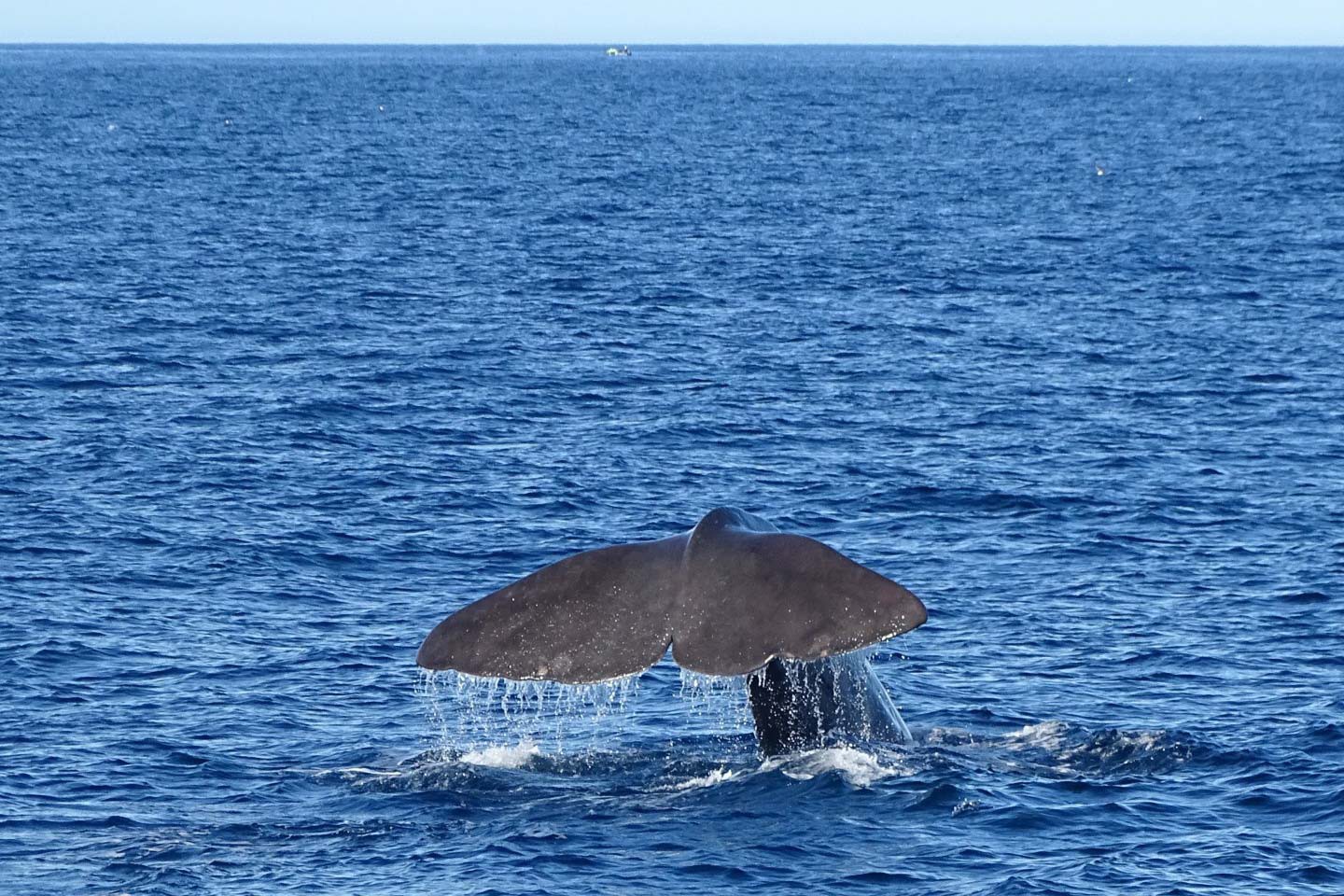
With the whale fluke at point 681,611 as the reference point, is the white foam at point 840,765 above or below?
below

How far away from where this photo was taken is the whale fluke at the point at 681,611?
41.1 feet

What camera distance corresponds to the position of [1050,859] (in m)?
17.6

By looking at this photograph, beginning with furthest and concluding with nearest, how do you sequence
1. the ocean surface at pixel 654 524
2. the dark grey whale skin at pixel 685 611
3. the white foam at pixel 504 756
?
the white foam at pixel 504 756, the ocean surface at pixel 654 524, the dark grey whale skin at pixel 685 611

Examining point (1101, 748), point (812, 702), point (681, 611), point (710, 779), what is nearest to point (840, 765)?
point (812, 702)

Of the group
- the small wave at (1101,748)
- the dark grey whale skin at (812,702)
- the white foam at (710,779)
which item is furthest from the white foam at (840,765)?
the small wave at (1101,748)

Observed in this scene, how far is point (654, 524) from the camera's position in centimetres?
3048

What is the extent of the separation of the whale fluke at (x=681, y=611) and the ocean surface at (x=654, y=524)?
386cm

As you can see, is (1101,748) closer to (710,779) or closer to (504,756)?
(710,779)

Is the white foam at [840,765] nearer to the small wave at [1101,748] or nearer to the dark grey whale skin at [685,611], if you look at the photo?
the small wave at [1101,748]

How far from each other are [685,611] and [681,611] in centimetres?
3

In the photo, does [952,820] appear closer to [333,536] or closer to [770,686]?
[770,686]

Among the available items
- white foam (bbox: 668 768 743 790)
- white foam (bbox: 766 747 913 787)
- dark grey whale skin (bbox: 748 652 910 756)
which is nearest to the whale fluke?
Answer: dark grey whale skin (bbox: 748 652 910 756)

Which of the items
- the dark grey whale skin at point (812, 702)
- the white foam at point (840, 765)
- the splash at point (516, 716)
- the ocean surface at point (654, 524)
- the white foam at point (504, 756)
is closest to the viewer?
the dark grey whale skin at point (812, 702)

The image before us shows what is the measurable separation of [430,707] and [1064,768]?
745 centimetres
